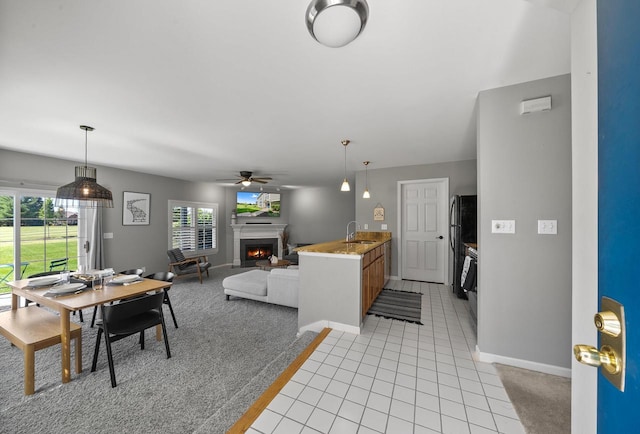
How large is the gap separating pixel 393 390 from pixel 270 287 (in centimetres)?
231

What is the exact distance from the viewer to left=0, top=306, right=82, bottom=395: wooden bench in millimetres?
1820

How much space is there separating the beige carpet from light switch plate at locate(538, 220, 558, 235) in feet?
3.75

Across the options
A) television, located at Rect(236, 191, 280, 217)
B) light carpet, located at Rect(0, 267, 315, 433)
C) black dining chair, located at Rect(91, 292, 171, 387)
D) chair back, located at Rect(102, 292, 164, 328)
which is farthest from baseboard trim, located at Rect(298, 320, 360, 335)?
television, located at Rect(236, 191, 280, 217)

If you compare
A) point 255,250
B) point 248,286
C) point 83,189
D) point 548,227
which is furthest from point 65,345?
point 255,250

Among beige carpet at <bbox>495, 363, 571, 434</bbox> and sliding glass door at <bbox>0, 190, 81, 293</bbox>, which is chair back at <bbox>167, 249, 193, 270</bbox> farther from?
beige carpet at <bbox>495, 363, 571, 434</bbox>

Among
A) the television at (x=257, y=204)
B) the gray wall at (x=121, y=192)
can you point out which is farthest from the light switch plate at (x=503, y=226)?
the television at (x=257, y=204)

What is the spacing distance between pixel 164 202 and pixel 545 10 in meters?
6.71

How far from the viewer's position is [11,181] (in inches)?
137

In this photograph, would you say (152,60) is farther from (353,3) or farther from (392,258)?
(392,258)

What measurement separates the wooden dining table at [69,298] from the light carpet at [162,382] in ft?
0.86

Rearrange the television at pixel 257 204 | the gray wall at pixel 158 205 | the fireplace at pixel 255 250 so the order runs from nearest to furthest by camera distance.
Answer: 1. the gray wall at pixel 158 205
2. the fireplace at pixel 255 250
3. the television at pixel 257 204

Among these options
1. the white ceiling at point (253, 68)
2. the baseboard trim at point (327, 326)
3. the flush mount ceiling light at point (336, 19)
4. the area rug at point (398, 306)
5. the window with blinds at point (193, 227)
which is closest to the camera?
the flush mount ceiling light at point (336, 19)

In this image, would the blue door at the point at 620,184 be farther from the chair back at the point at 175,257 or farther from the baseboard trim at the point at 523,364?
the chair back at the point at 175,257

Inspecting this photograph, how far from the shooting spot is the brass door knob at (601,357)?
0.46 m
